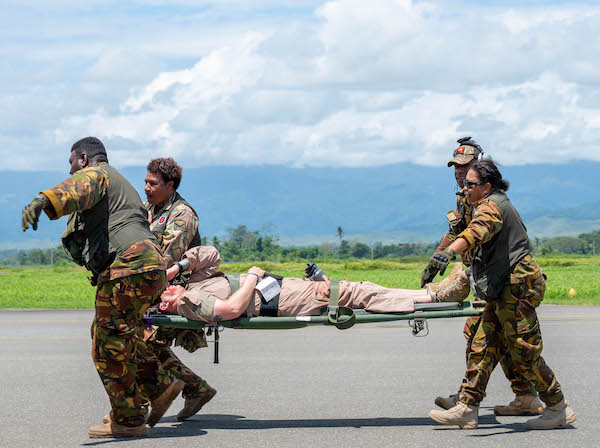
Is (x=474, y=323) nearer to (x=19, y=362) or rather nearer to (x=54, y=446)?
(x=54, y=446)

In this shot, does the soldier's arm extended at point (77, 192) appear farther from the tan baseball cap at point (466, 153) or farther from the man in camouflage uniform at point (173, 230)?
the tan baseball cap at point (466, 153)

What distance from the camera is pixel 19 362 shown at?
468 inches

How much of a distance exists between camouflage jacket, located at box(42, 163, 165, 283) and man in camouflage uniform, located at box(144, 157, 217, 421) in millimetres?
497

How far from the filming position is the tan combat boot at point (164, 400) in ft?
24.8

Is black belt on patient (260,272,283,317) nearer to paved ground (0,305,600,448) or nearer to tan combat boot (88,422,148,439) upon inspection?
paved ground (0,305,600,448)

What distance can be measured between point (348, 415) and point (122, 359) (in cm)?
201

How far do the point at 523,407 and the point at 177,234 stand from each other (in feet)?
10.3

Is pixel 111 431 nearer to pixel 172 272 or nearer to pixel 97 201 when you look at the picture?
pixel 172 272

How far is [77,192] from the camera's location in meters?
6.66

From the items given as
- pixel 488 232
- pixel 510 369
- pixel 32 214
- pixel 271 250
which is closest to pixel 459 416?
pixel 510 369

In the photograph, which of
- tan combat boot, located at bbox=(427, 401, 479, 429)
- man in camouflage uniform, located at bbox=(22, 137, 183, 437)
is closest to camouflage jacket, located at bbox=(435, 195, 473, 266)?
tan combat boot, located at bbox=(427, 401, 479, 429)

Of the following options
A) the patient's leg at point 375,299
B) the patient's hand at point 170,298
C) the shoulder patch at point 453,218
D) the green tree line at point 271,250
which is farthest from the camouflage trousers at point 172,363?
the green tree line at point 271,250

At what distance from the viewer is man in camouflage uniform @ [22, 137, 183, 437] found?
6947 millimetres

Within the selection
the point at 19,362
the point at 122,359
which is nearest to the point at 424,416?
the point at 122,359
